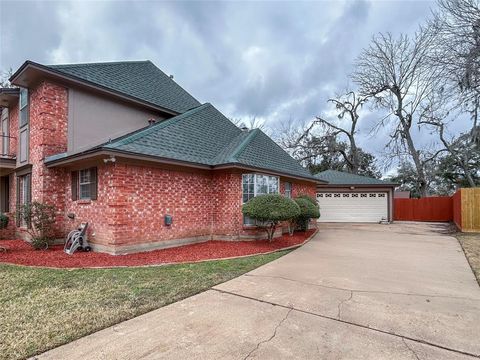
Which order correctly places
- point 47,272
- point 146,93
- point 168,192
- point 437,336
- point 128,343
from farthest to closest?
point 146,93, point 168,192, point 47,272, point 437,336, point 128,343

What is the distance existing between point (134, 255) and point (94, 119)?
5606 millimetres

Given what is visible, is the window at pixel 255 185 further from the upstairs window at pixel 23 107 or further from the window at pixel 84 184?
the upstairs window at pixel 23 107

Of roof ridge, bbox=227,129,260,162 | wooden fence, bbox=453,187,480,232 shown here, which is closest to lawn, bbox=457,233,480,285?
wooden fence, bbox=453,187,480,232

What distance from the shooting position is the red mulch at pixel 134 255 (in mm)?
7191

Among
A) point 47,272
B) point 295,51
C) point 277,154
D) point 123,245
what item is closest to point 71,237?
point 123,245

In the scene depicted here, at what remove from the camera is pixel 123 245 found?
8.15 m

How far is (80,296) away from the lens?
4699mm

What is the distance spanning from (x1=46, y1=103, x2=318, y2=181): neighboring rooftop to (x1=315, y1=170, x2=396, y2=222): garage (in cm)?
759

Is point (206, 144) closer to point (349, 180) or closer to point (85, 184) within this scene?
point (85, 184)

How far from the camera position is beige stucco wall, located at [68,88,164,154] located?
397 inches

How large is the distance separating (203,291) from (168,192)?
4946 millimetres

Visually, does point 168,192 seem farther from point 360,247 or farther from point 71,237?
point 360,247

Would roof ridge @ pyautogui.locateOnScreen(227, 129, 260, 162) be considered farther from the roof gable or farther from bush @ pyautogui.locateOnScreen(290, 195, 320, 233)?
bush @ pyautogui.locateOnScreen(290, 195, 320, 233)

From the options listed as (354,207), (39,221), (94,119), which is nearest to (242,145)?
(94,119)
